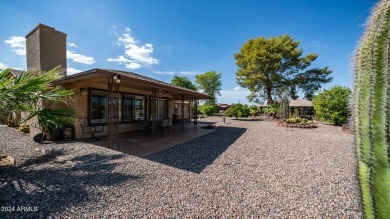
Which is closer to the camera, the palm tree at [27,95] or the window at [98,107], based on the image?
the palm tree at [27,95]

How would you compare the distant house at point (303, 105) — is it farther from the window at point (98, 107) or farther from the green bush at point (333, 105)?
the window at point (98, 107)

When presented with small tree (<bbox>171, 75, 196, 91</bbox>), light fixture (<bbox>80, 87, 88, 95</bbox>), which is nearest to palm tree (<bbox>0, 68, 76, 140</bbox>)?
light fixture (<bbox>80, 87, 88, 95</bbox>)

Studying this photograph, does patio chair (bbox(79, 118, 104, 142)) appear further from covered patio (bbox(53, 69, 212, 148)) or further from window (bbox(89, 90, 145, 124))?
window (bbox(89, 90, 145, 124))

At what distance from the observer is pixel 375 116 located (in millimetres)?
1344

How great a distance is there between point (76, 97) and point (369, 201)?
31.9 ft

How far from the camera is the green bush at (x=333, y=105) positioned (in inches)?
560

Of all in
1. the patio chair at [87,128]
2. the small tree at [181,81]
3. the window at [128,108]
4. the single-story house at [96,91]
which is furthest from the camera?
the small tree at [181,81]

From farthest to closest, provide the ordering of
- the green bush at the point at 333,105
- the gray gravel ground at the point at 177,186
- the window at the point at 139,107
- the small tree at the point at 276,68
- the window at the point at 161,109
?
the small tree at the point at 276,68, the green bush at the point at 333,105, the window at the point at 161,109, the window at the point at 139,107, the gray gravel ground at the point at 177,186

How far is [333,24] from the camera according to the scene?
8117 millimetres

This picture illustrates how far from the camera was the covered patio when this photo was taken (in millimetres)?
6375

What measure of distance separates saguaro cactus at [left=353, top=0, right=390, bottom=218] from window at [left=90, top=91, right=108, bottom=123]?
9818 millimetres

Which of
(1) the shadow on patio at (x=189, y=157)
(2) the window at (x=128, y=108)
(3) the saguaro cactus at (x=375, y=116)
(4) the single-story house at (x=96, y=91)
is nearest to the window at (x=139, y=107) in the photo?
(4) the single-story house at (x=96, y=91)

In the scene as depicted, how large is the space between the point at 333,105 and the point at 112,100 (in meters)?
17.7

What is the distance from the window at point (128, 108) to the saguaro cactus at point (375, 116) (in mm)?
10478
